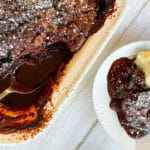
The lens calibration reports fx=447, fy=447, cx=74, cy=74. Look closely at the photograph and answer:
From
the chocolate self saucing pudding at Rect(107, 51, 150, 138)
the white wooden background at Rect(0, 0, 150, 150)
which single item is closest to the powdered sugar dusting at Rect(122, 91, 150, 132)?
the chocolate self saucing pudding at Rect(107, 51, 150, 138)

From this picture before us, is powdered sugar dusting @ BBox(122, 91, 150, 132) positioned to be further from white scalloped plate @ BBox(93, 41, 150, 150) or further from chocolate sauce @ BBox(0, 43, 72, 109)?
chocolate sauce @ BBox(0, 43, 72, 109)

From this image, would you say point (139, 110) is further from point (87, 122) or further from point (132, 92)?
point (87, 122)

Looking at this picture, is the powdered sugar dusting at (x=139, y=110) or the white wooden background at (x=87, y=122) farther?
the white wooden background at (x=87, y=122)

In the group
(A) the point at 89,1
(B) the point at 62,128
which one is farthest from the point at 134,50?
(B) the point at 62,128

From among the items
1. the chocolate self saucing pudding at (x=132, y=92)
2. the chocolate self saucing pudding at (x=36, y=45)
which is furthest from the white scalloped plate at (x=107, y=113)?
the chocolate self saucing pudding at (x=36, y=45)

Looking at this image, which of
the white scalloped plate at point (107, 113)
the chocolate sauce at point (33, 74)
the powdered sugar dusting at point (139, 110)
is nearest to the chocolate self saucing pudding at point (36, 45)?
the chocolate sauce at point (33, 74)

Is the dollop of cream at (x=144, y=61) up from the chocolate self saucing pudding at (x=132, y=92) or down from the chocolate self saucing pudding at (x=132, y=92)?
up

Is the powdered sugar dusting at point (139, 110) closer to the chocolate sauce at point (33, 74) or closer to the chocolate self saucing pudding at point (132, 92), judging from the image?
the chocolate self saucing pudding at point (132, 92)
